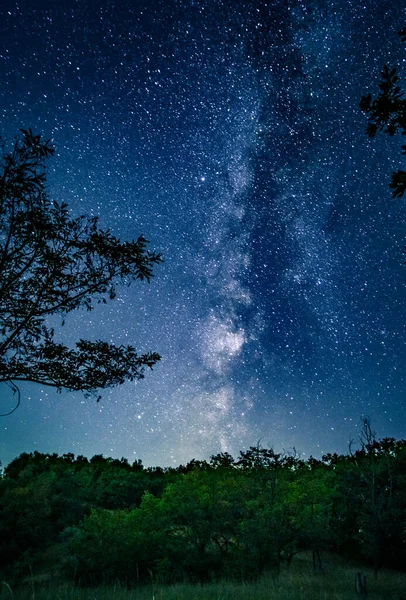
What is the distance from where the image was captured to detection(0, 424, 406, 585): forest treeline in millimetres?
17391

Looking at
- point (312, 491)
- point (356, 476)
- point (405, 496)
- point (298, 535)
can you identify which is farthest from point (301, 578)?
point (356, 476)

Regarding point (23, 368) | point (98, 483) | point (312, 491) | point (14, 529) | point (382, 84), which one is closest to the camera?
point (382, 84)

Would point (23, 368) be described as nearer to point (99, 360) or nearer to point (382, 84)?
point (99, 360)

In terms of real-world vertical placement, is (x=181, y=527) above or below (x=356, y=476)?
below

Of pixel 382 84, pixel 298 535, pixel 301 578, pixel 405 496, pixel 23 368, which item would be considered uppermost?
pixel 382 84

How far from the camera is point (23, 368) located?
23.9 ft

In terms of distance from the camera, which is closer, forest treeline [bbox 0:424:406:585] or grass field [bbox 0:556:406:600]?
grass field [bbox 0:556:406:600]

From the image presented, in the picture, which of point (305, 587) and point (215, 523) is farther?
point (215, 523)

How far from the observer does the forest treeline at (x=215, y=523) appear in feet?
57.1

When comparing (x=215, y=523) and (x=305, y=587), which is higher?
(x=215, y=523)

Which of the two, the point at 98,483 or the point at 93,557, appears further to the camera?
the point at 98,483

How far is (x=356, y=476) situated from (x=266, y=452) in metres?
8.49

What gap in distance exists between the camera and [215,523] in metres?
19.2

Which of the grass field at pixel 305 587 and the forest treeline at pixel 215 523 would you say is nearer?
the grass field at pixel 305 587
